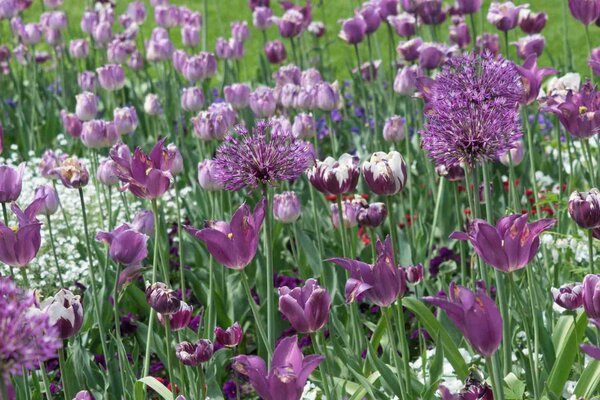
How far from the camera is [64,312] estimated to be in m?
2.04

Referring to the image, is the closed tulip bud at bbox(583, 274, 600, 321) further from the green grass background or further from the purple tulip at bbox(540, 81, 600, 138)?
the green grass background

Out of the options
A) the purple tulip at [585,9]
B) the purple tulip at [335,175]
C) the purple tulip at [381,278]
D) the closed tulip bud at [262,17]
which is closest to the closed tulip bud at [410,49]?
the purple tulip at [585,9]

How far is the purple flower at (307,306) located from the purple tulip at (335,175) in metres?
0.46

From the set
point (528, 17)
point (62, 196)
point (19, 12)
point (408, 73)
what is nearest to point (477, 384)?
point (408, 73)

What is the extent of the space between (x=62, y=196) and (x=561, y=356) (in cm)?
297

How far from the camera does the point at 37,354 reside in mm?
1237

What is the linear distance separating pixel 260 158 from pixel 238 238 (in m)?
0.18

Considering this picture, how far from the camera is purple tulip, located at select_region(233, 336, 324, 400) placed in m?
1.65

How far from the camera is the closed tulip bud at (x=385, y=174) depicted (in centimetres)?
224

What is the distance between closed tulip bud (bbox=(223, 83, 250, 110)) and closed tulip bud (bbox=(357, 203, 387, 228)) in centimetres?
160

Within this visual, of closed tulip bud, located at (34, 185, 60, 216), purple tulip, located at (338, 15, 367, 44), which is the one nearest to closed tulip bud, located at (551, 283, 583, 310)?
closed tulip bud, located at (34, 185, 60, 216)

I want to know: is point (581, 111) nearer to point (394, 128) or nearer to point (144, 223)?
point (144, 223)

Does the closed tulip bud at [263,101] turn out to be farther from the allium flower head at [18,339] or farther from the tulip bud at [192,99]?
the allium flower head at [18,339]

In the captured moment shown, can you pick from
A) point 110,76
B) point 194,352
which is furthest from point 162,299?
point 110,76
